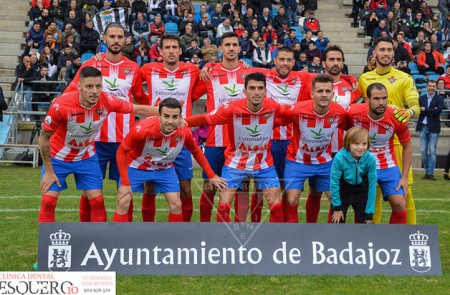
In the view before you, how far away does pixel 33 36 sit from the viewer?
79.8ft

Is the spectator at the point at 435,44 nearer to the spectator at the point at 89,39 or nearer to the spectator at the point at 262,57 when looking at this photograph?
the spectator at the point at 262,57

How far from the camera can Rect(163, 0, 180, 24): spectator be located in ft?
82.0

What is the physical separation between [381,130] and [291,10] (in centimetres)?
1856

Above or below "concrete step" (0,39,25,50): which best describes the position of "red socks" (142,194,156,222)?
below

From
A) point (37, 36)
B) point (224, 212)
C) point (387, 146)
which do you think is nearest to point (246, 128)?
point (224, 212)

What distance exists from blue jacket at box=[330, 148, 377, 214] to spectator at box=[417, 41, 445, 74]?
16.3m

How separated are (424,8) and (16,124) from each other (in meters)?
14.9

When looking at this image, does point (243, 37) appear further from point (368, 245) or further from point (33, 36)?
point (368, 245)

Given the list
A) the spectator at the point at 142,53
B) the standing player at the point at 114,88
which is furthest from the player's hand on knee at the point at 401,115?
the spectator at the point at 142,53

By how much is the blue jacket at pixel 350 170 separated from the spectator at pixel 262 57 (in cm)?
1472

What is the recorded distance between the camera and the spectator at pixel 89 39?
23.5 m

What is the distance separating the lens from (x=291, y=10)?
27.2 metres

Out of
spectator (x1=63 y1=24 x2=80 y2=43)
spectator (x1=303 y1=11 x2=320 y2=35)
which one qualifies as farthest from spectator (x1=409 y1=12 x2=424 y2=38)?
spectator (x1=63 y1=24 x2=80 y2=43)

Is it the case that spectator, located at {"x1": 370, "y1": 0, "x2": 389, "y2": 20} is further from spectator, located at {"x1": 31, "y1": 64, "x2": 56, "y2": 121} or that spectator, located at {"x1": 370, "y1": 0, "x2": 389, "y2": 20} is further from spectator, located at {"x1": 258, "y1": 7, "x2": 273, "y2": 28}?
spectator, located at {"x1": 31, "y1": 64, "x2": 56, "y2": 121}
